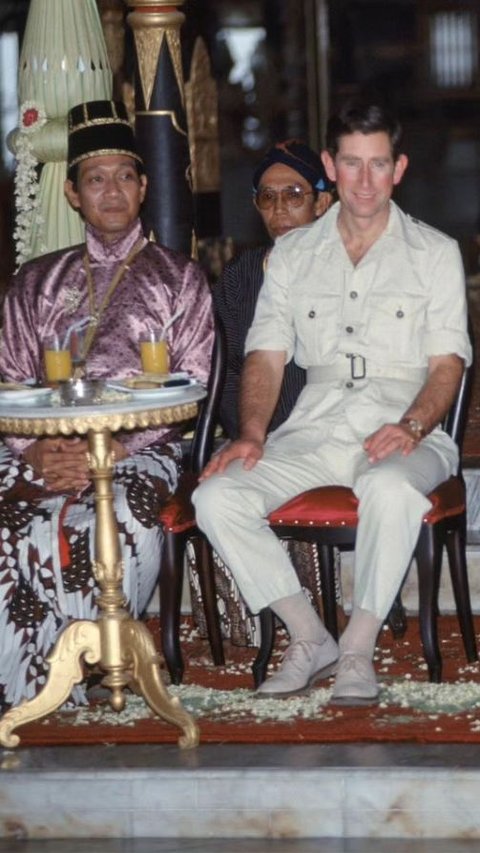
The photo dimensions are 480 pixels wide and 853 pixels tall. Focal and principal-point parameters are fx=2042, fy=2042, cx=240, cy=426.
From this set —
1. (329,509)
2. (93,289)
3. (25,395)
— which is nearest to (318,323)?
(329,509)

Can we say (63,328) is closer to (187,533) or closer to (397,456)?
(187,533)

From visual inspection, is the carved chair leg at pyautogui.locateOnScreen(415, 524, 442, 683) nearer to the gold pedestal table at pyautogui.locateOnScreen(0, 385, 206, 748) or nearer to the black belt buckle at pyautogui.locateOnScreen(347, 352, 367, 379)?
the black belt buckle at pyautogui.locateOnScreen(347, 352, 367, 379)

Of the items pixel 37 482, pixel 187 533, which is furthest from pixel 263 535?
pixel 37 482

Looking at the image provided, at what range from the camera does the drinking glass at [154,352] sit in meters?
4.77

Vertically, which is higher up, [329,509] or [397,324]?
[397,324]

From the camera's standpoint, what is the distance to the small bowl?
4.62 m

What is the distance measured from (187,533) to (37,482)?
42 centimetres

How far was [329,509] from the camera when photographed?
5.05 metres

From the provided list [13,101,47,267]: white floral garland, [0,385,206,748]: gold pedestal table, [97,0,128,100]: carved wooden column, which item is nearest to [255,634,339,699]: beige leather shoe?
[0,385,206,748]: gold pedestal table

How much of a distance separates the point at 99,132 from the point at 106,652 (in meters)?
1.47

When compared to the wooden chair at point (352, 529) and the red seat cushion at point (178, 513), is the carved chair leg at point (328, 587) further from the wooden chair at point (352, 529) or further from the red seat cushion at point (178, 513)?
the red seat cushion at point (178, 513)

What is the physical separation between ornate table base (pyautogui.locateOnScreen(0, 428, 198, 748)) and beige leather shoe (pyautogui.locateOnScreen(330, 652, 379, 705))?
418 millimetres

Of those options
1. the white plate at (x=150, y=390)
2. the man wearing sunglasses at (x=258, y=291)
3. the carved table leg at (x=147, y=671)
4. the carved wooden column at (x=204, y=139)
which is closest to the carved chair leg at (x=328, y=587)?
the man wearing sunglasses at (x=258, y=291)

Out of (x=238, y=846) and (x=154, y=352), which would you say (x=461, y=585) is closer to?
(x=154, y=352)
